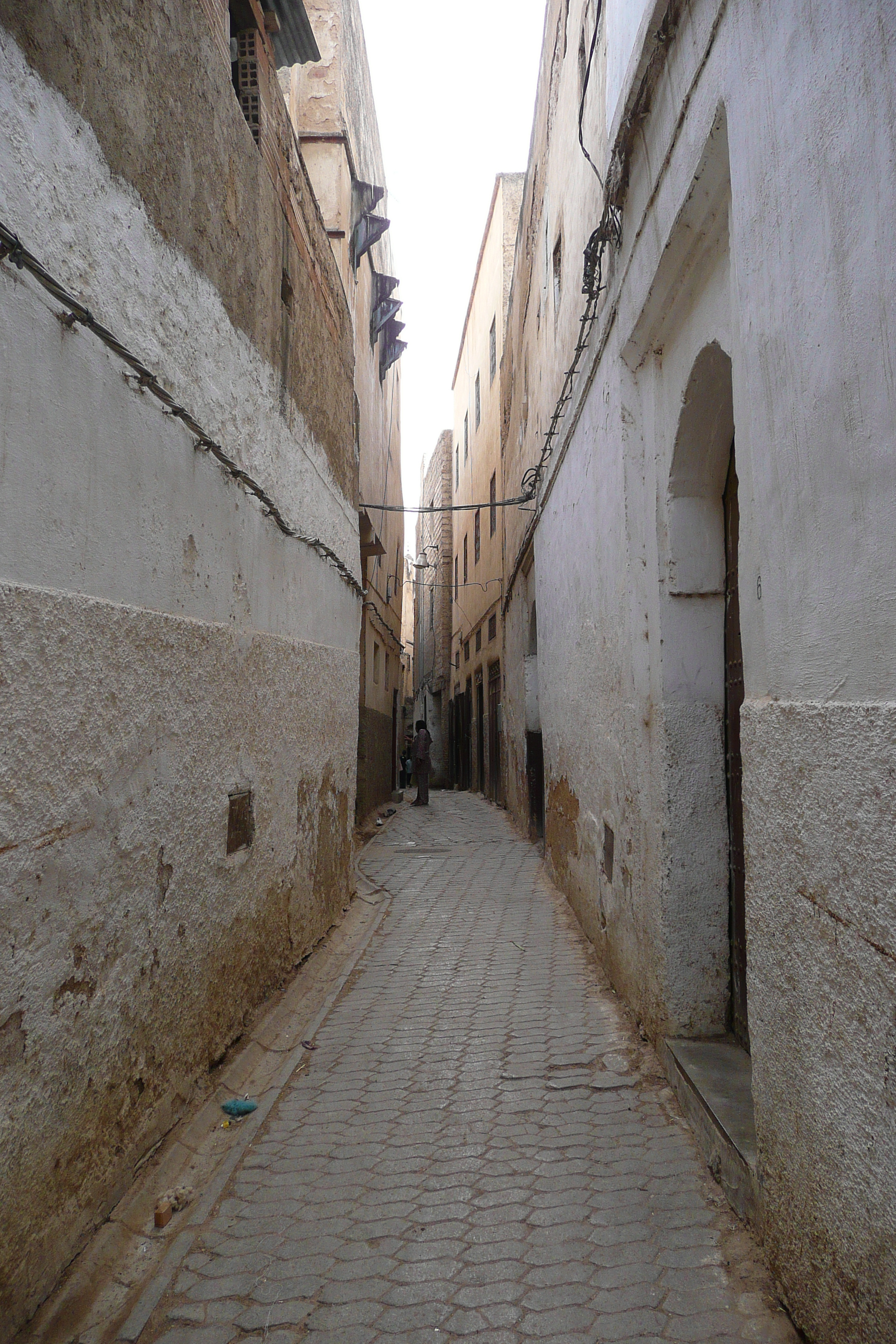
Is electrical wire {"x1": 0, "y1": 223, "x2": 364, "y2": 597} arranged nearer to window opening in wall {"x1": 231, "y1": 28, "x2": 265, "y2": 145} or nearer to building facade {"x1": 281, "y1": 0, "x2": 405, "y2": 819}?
window opening in wall {"x1": 231, "y1": 28, "x2": 265, "y2": 145}

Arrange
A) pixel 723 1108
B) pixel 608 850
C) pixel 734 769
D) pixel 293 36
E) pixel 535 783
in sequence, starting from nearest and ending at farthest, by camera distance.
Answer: pixel 723 1108 < pixel 734 769 < pixel 608 850 < pixel 293 36 < pixel 535 783

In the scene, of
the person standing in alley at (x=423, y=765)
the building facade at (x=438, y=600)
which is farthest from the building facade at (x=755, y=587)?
the building facade at (x=438, y=600)

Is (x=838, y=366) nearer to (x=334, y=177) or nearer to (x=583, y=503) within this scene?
(x=583, y=503)

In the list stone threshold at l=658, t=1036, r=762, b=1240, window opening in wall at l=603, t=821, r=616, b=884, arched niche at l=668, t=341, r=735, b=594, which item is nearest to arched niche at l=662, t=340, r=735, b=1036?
arched niche at l=668, t=341, r=735, b=594

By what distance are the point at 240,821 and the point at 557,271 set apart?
223 inches

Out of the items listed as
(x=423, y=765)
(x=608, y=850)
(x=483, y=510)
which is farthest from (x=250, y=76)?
(x=483, y=510)

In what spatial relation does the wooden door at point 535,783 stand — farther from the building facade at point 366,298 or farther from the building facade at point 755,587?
A: the building facade at point 755,587

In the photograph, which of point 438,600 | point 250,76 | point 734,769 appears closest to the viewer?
point 734,769

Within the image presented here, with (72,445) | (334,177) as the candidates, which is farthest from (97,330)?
(334,177)

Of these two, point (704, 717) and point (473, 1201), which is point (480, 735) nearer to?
point (704, 717)

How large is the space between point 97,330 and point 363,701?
346 inches

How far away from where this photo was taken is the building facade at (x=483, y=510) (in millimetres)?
14719

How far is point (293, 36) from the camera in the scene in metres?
5.46

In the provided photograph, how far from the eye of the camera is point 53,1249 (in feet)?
6.91
